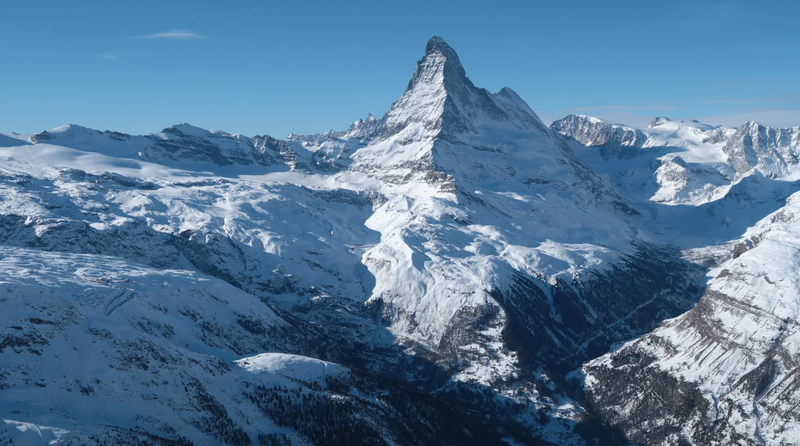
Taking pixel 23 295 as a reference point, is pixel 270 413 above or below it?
below

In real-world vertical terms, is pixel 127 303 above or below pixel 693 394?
above

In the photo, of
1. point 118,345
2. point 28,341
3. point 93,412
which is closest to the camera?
point 93,412

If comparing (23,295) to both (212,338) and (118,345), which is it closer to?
(118,345)

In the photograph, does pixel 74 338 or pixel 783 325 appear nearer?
pixel 74 338

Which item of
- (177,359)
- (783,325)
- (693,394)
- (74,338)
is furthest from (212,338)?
(783,325)

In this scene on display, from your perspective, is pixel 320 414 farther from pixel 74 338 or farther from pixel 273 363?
pixel 74 338

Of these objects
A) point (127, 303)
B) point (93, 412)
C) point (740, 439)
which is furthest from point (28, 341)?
point (740, 439)

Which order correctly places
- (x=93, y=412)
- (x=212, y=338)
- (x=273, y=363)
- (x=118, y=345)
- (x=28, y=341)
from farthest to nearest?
(x=212, y=338), (x=273, y=363), (x=118, y=345), (x=28, y=341), (x=93, y=412)

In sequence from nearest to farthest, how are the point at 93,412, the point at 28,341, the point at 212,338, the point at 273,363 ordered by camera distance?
1. the point at 93,412
2. the point at 28,341
3. the point at 273,363
4. the point at 212,338

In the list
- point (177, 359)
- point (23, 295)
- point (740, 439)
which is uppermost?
point (23, 295)
